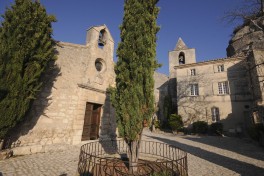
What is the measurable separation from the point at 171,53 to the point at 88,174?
26.8m

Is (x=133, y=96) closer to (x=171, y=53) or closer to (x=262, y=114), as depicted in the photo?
(x=262, y=114)

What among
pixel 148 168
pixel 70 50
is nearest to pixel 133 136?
pixel 148 168

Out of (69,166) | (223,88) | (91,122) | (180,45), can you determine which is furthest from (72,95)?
(180,45)

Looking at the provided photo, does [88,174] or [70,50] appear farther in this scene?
[70,50]

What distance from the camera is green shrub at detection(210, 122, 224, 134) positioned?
52.1ft

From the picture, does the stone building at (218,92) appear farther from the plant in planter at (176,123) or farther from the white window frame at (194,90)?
the plant in planter at (176,123)

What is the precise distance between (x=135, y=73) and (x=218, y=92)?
16381 millimetres

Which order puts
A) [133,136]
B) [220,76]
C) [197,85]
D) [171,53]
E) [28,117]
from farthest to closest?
[171,53], [197,85], [220,76], [28,117], [133,136]

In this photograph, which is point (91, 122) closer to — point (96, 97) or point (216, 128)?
point (96, 97)

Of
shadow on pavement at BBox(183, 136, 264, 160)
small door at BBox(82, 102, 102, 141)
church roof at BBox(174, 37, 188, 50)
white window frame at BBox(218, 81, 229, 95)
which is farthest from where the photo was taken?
church roof at BBox(174, 37, 188, 50)

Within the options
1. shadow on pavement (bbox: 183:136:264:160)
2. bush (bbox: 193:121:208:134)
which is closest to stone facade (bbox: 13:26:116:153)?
shadow on pavement (bbox: 183:136:264:160)

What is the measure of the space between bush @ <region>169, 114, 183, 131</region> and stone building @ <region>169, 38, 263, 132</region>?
0.77 metres

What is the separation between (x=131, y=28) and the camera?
5145 mm

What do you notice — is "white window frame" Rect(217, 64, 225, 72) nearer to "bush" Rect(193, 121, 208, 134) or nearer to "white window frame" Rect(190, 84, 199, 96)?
"white window frame" Rect(190, 84, 199, 96)
